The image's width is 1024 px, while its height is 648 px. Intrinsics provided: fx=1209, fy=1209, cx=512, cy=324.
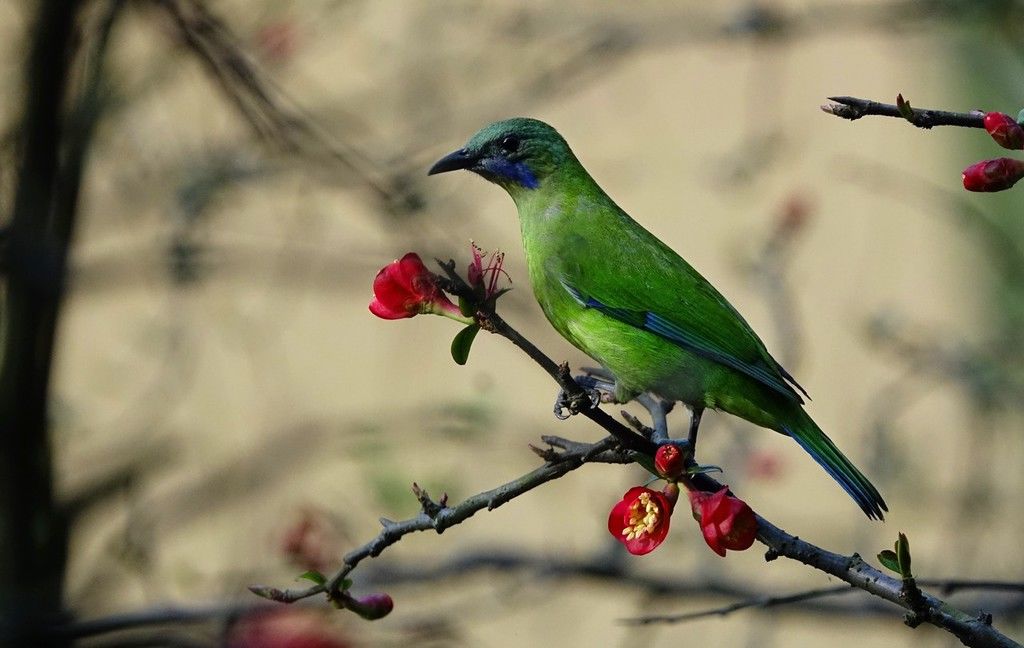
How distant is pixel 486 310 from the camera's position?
5.43 ft

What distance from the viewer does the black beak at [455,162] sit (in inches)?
130

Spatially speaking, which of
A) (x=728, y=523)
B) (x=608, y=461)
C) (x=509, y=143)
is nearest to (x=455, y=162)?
(x=509, y=143)

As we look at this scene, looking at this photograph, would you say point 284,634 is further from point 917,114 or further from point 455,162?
point 917,114

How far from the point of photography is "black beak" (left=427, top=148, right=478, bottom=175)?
3.31 metres

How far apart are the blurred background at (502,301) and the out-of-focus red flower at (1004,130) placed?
2.00 metres

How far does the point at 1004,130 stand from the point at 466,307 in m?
0.74

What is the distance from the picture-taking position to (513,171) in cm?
352

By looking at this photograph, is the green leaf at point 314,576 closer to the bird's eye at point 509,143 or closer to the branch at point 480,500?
the branch at point 480,500

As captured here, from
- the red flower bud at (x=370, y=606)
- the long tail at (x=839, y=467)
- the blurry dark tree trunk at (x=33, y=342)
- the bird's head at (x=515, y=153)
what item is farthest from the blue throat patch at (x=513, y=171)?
the red flower bud at (x=370, y=606)

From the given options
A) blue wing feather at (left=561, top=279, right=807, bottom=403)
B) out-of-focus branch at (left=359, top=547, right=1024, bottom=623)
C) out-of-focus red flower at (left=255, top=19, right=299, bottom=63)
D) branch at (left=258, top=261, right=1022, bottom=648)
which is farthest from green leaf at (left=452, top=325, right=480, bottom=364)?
out-of-focus red flower at (left=255, top=19, right=299, bottom=63)

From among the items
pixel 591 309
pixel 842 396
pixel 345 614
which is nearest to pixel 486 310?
pixel 591 309

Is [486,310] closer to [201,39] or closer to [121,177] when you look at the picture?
[201,39]

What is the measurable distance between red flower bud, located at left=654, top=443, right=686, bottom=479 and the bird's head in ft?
5.63

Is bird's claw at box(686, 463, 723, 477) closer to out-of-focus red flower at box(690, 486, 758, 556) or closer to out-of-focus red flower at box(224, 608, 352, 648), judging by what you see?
out-of-focus red flower at box(690, 486, 758, 556)
